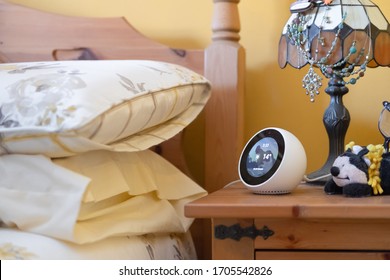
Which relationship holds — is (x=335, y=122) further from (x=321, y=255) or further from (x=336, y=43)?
(x=321, y=255)

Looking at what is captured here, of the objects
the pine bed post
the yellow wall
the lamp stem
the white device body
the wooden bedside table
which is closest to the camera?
the wooden bedside table

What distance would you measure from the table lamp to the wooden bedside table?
25cm

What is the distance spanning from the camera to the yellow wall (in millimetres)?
1271

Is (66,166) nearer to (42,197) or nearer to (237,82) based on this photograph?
(42,197)

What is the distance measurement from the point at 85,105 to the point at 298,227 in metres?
0.35

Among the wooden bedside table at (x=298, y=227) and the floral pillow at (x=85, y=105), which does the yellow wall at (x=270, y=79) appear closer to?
the floral pillow at (x=85, y=105)

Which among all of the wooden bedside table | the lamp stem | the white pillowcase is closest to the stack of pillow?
the white pillowcase

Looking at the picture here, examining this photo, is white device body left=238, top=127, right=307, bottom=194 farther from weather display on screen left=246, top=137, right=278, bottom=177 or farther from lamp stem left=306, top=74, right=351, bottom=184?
lamp stem left=306, top=74, right=351, bottom=184

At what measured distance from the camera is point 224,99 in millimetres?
1183

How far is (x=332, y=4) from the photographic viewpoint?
3.11ft

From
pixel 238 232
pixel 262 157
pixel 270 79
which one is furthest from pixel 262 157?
pixel 270 79

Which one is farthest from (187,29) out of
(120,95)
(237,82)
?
(120,95)

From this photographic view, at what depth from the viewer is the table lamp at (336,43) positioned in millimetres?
918

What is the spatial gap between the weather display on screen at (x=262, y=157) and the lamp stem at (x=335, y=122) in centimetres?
17
